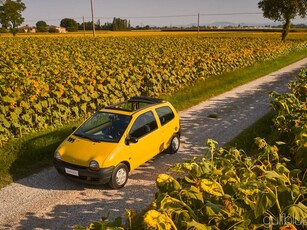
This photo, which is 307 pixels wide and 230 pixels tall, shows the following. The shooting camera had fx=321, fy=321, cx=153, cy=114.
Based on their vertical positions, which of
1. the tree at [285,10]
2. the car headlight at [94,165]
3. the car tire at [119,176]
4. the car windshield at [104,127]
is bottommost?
the car tire at [119,176]

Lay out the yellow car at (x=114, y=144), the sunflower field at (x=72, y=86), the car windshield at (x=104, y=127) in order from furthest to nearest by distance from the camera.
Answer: the sunflower field at (x=72, y=86) < the car windshield at (x=104, y=127) < the yellow car at (x=114, y=144)

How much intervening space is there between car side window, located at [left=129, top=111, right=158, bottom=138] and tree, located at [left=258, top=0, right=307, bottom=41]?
51706mm

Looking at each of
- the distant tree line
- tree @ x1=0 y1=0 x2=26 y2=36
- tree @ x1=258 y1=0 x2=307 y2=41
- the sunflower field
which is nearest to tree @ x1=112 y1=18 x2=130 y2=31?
the distant tree line

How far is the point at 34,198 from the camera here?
7266 mm

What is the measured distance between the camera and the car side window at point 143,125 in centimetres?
820

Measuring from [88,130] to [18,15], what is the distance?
10281cm

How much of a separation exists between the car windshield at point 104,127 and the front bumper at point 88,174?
2.76 feet

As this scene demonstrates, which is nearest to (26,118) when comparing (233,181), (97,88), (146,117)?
(97,88)

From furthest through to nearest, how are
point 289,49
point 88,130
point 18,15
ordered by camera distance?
1. point 18,15
2. point 289,49
3. point 88,130

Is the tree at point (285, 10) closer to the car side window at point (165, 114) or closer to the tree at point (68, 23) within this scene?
the car side window at point (165, 114)

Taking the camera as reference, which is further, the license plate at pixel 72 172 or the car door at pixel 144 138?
the car door at pixel 144 138

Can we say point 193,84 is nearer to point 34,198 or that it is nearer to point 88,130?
point 88,130

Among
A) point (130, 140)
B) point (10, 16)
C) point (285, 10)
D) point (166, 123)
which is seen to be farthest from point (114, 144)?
point (10, 16)

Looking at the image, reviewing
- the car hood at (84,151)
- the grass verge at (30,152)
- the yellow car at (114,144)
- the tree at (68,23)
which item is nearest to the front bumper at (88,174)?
the yellow car at (114,144)
